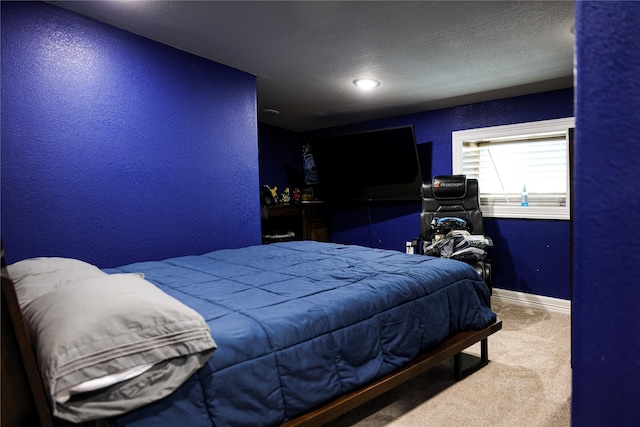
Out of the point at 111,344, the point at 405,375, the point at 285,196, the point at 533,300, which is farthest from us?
the point at 285,196

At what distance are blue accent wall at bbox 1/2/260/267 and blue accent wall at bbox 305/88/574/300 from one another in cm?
231

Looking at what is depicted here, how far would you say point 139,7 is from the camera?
2377 mm

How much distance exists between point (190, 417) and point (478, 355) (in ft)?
7.23

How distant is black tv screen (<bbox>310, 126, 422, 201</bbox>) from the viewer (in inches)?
181

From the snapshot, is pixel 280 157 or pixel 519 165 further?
pixel 280 157

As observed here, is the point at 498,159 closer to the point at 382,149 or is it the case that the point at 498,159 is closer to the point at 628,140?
the point at 382,149

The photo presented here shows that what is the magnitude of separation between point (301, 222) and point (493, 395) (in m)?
3.71

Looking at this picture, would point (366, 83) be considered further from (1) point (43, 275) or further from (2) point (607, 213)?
(2) point (607, 213)

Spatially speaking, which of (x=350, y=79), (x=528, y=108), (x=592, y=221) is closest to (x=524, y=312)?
(x=528, y=108)

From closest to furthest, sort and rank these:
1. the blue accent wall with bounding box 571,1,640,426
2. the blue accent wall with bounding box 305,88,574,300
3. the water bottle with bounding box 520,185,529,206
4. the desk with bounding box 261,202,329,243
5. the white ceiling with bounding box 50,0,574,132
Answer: the blue accent wall with bounding box 571,1,640,426
the white ceiling with bounding box 50,0,574,132
the blue accent wall with bounding box 305,88,574,300
the water bottle with bounding box 520,185,529,206
the desk with bounding box 261,202,329,243

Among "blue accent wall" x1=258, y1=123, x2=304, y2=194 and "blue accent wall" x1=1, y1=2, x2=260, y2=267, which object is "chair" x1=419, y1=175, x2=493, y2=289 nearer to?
"blue accent wall" x1=1, y1=2, x2=260, y2=267

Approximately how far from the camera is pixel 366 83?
3750mm


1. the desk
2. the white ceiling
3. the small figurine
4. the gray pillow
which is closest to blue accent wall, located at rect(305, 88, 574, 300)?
the white ceiling

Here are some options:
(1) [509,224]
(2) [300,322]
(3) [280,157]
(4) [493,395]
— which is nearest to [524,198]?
(1) [509,224]
